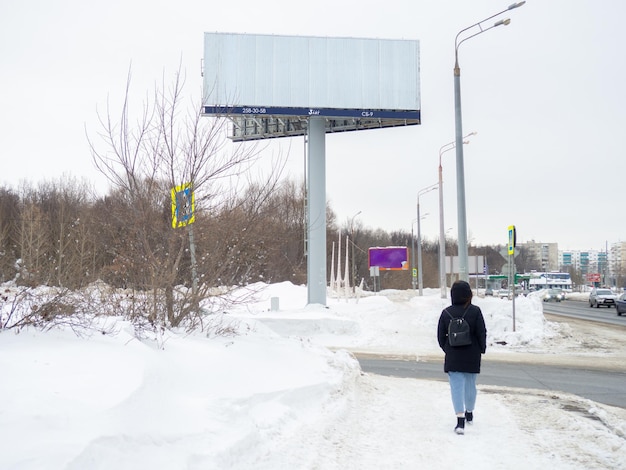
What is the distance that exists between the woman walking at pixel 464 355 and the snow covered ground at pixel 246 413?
13.4 inches

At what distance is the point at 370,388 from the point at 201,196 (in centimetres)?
402

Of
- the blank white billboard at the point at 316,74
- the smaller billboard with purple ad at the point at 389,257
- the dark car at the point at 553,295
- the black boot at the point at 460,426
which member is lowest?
the dark car at the point at 553,295

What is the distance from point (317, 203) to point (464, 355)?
18.5 m

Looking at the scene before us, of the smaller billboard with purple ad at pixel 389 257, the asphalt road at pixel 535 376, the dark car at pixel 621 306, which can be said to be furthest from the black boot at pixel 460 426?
the smaller billboard with purple ad at pixel 389 257

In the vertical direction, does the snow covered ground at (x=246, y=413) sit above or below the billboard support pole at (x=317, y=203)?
below

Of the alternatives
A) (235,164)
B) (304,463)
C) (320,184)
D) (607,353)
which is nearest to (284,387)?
(304,463)

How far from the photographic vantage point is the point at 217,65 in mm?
23938

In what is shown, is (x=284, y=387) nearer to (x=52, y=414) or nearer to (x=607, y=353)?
(x=52, y=414)

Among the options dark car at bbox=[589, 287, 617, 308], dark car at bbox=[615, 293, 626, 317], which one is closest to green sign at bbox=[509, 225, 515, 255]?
dark car at bbox=[615, 293, 626, 317]

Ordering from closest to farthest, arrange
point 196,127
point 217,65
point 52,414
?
1. point 52,414
2. point 196,127
3. point 217,65

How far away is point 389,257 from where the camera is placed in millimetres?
55562

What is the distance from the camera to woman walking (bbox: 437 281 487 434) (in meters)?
6.86

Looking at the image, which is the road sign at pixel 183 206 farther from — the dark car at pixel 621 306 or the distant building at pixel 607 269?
the distant building at pixel 607 269

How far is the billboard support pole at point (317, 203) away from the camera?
2525cm
